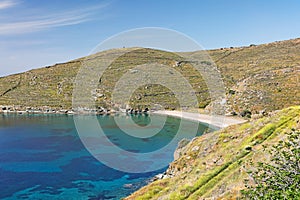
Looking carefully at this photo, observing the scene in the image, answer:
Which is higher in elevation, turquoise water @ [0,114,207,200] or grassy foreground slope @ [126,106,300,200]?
grassy foreground slope @ [126,106,300,200]

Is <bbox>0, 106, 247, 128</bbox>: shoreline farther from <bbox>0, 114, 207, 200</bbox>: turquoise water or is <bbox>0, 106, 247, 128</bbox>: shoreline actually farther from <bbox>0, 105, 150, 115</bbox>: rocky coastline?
<bbox>0, 114, 207, 200</bbox>: turquoise water

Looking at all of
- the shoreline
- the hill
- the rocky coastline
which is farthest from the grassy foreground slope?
the rocky coastline

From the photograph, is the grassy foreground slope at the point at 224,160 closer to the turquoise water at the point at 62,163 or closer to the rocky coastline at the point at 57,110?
the turquoise water at the point at 62,163

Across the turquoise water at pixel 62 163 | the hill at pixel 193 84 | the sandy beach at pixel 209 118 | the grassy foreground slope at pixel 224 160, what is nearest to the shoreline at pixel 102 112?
the sandy beach at pixel 209 118

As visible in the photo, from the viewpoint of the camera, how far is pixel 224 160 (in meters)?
35.4

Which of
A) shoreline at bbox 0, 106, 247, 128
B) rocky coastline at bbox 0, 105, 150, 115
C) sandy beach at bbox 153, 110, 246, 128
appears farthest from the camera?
rocky coastline at bbox 0, 105, 150, 115

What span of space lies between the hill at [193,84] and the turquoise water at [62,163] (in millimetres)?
22041

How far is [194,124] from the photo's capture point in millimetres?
113875

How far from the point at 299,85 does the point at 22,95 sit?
128 m

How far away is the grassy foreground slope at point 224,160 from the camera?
98.4ft

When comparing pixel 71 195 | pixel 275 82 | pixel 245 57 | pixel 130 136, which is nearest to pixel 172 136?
pixel 130 136

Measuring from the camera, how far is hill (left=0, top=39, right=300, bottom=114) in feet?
352

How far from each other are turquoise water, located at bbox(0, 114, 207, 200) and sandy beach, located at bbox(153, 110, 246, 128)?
4274mm

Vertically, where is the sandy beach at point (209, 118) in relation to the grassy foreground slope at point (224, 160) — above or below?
below
